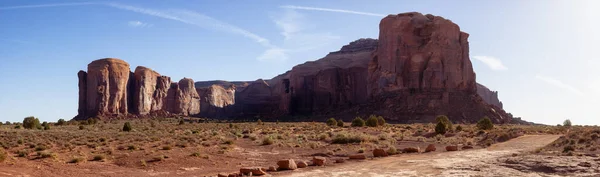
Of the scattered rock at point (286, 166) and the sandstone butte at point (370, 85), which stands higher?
the sandstone butte at point (370, 85)

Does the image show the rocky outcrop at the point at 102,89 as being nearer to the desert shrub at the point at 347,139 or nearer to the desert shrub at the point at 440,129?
the desert shrub at the point at 440,129

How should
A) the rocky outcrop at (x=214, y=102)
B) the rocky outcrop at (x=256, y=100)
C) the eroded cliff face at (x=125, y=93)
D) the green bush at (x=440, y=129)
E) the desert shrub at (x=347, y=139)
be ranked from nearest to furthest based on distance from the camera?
the desert shrub at (x=347, y=139)
the green bush at (x=440, y=129)
the eroded cliff face at (x=125, y=93)
the rocky outcrop at (x=214, y=102)
the rocky outcrop at (x=256, y=100)

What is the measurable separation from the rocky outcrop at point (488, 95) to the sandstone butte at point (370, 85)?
39.0 metres

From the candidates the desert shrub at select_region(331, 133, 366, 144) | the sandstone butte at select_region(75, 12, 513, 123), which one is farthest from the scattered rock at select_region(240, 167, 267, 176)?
the sandstone butte at select_region(75, 12, 513, 123)

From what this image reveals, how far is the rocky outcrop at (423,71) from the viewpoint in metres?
72.4

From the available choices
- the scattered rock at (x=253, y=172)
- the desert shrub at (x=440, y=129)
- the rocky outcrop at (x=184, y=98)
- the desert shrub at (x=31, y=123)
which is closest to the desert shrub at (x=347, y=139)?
the desert shrub at (x=440, y=129)

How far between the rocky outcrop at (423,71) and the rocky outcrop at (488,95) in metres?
56.2

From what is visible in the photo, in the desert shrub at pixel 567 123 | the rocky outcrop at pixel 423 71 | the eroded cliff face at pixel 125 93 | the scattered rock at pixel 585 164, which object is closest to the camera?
the scattered rock at pixel 585 164

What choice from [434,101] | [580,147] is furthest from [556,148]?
[434,101]

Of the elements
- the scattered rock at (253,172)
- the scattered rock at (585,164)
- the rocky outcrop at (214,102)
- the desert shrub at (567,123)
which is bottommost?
the scattered rock at (253,172)

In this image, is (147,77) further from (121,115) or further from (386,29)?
(386,29)

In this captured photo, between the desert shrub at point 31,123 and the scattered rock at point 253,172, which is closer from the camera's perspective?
the scattered rock at point 253,172

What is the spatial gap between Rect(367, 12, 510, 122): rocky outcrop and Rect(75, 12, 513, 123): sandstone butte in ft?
0.50

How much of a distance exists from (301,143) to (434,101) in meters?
46.5
